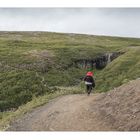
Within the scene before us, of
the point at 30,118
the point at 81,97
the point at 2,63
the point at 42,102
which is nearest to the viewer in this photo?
the point at 30,118

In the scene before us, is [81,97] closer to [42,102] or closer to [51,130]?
[42,102]

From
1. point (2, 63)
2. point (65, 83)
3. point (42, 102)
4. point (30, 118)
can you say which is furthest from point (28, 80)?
point (2, 63)

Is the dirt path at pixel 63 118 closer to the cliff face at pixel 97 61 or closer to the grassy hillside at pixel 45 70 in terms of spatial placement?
the grassy hillside at pixel 45 70

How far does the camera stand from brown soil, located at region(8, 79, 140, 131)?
23.4m

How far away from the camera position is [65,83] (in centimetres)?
7175

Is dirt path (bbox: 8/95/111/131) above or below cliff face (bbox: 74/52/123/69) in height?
above

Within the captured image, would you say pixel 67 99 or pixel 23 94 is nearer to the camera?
pixel 67 99

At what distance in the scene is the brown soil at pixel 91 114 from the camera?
920 inches

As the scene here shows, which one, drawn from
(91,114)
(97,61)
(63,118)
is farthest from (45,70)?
(91,114)

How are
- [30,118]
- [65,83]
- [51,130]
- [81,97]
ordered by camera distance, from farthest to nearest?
1. [65,83]
2. [81,97]
3. [30,118]
4. [51,130]

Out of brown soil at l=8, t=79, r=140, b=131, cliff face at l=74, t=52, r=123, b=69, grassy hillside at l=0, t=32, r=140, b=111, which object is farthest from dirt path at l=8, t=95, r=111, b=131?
cliff face at l=74, t=52, r=123, b=69

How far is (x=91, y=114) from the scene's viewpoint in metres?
26.4

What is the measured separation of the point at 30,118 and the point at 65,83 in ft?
138

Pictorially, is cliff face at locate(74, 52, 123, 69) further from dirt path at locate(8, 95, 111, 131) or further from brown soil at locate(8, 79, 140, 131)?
brown soil at locate(8, 79, 140, 131)
